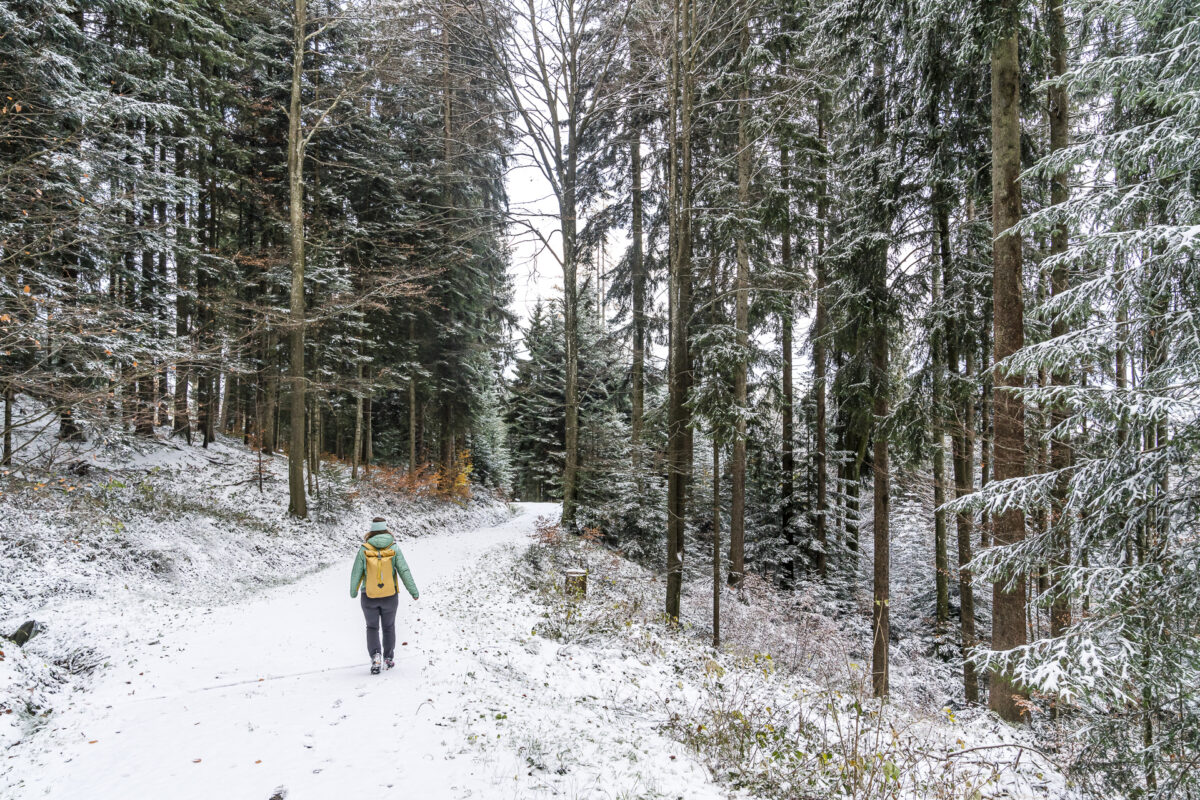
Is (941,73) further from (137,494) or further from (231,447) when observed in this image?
(231,447)

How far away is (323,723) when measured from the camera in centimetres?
462

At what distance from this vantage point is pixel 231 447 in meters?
17.2

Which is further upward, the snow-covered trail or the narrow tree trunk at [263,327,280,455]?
the narrow tree trunk at [263,327,280,455]

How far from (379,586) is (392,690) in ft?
3.52

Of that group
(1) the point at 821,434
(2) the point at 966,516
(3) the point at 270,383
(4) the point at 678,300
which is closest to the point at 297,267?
(3) the point at 270,383

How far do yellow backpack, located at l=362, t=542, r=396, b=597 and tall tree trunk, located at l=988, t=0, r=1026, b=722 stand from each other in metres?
7.27

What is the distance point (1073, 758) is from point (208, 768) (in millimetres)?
7416

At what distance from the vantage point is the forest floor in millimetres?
4066

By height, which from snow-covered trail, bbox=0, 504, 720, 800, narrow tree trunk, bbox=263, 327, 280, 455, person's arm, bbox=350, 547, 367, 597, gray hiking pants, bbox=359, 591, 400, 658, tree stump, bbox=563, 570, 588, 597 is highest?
narrow tree trunk, bbox=263, 327, 280, 455

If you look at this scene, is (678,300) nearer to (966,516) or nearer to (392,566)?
(392,566)

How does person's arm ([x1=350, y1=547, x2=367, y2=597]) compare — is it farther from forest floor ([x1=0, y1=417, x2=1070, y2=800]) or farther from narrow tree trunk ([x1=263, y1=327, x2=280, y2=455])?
narrow tree trunk ([x1=263, y1=327, x2=280, y2=455])

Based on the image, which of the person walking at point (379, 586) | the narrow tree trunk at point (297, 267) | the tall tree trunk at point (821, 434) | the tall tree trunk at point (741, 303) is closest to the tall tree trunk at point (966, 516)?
the tall tree trunk at point (741, 303)

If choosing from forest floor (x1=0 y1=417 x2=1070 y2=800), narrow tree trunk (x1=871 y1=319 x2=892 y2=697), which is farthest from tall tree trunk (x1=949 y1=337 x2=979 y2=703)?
narrow tree trunk (x1=871 y1=319 x2=892 y2=697)

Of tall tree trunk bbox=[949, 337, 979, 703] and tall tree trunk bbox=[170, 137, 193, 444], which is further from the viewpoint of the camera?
tall tree trunk bbox=[170, 137, 193, 444]
